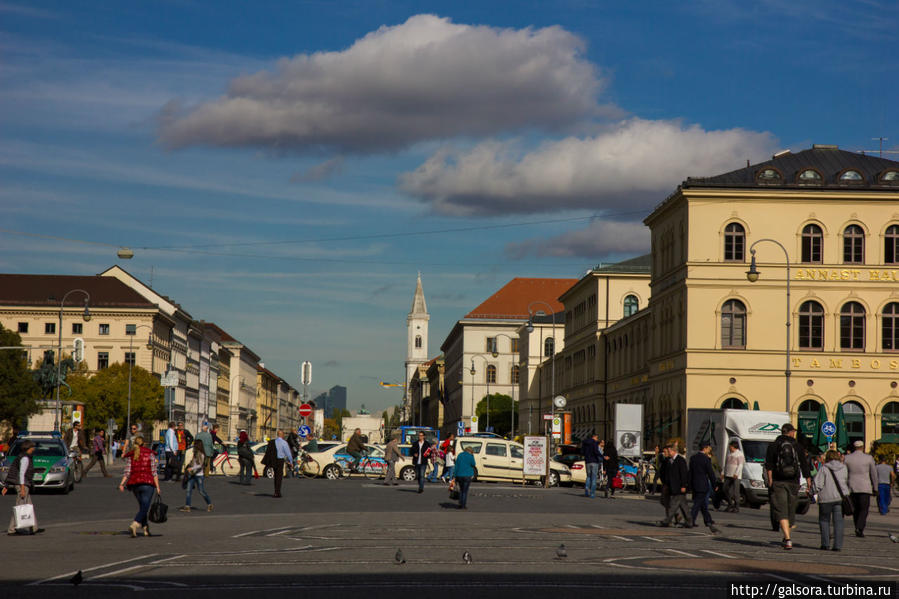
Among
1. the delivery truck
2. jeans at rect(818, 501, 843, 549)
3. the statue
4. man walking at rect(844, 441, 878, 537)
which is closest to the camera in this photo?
jeans at rect(818, 501, 843, 549)

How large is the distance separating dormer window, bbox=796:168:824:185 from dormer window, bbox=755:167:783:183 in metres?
1.01

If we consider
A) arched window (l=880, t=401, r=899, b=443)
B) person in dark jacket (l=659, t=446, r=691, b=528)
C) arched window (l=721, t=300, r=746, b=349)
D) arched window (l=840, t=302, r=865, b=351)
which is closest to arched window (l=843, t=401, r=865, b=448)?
arched window (l=880, t=401, r=899, b=443)

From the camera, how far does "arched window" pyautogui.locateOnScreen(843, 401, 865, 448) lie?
6719cm

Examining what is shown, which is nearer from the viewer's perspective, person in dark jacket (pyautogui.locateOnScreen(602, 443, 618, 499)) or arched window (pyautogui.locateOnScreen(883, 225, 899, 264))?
person in dark jacket (pyautogui.locateOnScreen(602, 443, 618, 499))

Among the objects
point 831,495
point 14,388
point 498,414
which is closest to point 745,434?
point 831,495

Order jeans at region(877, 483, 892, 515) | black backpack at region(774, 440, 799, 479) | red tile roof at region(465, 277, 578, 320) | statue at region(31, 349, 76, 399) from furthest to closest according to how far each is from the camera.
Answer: red tile roof at region(465, 277, 578, 320) → statue at region(31, 349, 76, 399) → jeans at region(877, 483, 892, 515) → black backpack at region(774, 440, 799, 479)

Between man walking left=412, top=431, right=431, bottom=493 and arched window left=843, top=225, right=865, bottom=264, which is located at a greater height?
arched window left=843, top=225, right=865, bottom=264

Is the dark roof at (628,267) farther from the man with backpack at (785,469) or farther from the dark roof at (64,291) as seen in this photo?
the man with backpack at (785,469)

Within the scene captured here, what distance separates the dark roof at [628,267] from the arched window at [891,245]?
35259mm

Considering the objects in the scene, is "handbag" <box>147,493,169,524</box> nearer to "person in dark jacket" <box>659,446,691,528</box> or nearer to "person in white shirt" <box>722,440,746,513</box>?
"person in dark jacket" <box>659,446,691,528</box>

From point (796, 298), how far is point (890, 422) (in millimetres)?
8074

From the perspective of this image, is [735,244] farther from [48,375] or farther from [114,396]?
[48,375]

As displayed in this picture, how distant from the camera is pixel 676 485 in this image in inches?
993

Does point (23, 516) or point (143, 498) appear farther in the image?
point (23, 516)
